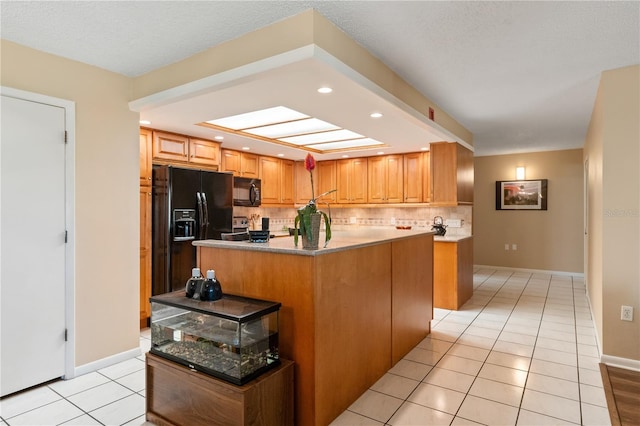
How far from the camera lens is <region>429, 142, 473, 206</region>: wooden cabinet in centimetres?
506

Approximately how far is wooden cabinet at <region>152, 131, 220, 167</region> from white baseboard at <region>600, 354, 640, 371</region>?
15.0 ft

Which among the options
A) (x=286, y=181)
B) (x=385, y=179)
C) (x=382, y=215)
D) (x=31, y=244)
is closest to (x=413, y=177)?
(x=385, y=179)

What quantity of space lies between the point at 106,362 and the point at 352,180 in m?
4.54

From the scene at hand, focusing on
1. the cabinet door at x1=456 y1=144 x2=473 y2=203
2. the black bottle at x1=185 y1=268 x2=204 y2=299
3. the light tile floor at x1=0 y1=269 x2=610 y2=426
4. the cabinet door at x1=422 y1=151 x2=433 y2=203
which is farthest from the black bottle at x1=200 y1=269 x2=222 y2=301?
the cabinet door at x1=422 y1=151 x2=433 y2=203

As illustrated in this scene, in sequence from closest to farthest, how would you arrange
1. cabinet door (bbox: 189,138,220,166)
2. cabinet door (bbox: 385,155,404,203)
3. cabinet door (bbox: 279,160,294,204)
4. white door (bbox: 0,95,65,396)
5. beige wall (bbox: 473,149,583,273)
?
white door (bbox: 0,95,65,396) → cabinet door (bbox: 189,138,220,166) → cabinet door (bbox: 385,155,404,203) → cabinet door (bbox: 279,160,294,204) → beige wall (bbox: 473,149,583,273)

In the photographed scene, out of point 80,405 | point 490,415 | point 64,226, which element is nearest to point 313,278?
point 490,415

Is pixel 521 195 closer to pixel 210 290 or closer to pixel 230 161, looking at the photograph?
pixel 230 161

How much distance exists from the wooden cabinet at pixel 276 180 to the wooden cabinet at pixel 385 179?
1.43 m

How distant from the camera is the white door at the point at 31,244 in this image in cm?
248

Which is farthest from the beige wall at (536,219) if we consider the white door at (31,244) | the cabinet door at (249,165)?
the white door at (31,244)

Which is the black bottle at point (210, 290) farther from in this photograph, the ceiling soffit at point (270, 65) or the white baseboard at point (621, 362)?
the white baseboard at point (621, 362)

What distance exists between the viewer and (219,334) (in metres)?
1.94

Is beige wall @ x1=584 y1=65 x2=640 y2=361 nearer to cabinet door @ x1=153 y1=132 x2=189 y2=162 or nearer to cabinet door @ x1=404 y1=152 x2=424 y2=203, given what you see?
cabinet door @ x1=404 y1=152 x2=424 y2=203

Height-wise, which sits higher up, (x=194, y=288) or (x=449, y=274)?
(x=194, y=288)
